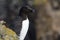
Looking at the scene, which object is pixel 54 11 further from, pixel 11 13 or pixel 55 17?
pixel 11 13

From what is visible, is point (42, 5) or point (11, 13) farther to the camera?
point (11, 13)

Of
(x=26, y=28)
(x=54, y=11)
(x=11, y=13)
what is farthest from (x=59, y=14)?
(x=11, y=13)

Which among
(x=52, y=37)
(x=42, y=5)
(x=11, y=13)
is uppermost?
(x=11, y=13)

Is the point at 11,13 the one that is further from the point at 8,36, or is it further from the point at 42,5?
the point at 42,5

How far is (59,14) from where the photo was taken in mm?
733

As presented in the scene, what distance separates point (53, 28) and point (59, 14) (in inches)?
2.3

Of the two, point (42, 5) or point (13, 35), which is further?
point (13, 35)

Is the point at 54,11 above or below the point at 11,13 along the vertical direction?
below

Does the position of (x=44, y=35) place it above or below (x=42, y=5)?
below

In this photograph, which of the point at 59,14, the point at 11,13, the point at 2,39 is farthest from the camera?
the point at 11,13

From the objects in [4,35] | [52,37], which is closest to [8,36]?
[4,35]

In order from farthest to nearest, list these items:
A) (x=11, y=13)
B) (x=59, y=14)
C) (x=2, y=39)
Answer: (x=11, y=13) → (x=2, y=39) → (x=59, y=14)

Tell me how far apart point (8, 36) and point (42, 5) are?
169 cm

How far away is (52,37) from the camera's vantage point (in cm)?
77
